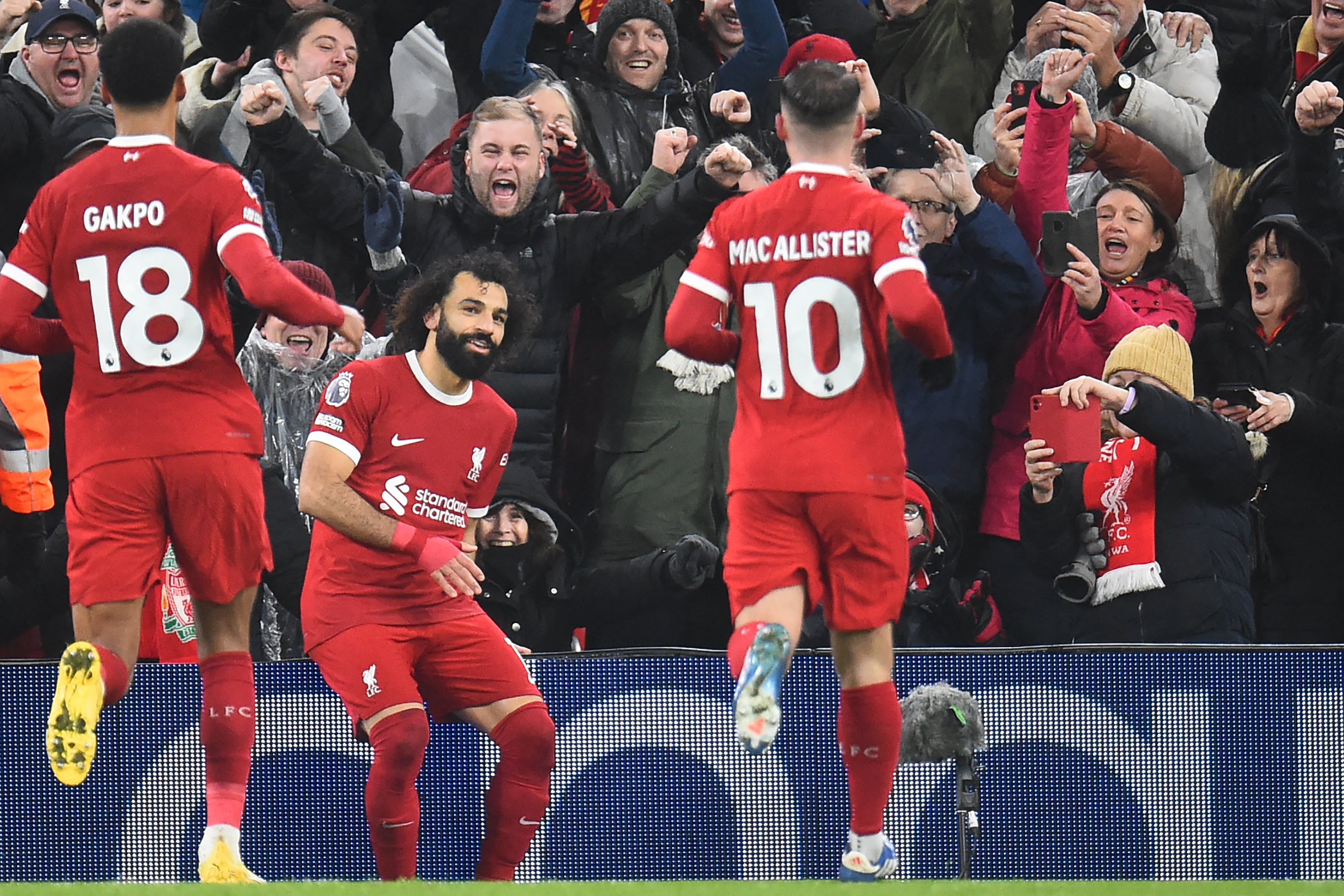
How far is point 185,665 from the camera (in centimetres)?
659

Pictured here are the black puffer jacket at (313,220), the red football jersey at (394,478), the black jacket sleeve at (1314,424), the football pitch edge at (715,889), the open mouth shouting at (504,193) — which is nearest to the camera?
the football pitch edge at (715,889)

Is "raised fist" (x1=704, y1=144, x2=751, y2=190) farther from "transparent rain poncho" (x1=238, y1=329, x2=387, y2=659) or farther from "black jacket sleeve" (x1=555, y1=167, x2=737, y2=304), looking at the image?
"transparent rain poncho" (x1=238, y1=329, x2=387, y2=659)

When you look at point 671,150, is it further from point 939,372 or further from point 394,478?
point 939,372

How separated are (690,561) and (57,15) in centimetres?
A: 346

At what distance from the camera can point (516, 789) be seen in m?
5.89

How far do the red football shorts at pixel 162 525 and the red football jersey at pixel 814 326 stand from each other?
1432 millimetres

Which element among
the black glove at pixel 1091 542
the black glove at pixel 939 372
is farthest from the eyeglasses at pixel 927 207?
the black glove at pixel 939 372

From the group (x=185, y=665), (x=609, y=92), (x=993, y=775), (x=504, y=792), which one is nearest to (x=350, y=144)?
(x=609, y=92)

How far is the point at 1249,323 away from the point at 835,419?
8.91ft

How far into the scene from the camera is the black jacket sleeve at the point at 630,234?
7.14m

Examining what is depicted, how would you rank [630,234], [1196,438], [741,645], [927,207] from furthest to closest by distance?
[927,207] → [630,234] → [1196,438] → [741,645]

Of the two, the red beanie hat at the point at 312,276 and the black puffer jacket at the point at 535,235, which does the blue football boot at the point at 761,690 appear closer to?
the black puffer jacket at the point at 535,235

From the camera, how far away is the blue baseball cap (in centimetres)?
771

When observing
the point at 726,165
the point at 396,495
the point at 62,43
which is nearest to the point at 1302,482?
the point at 726,165
